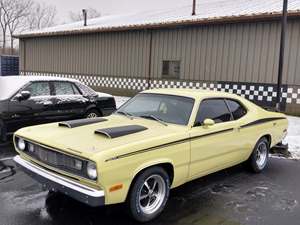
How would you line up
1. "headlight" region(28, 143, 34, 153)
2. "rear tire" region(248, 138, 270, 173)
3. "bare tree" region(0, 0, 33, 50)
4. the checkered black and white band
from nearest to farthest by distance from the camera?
1. "headlight" region(28, 143, 34, 153)
2. "rear tire" region(248, 138, 270, 173)
3. the checkered black and white band
4. "bare tree" region(0, 0, 33, 50)

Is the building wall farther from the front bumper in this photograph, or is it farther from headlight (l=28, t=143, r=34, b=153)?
the front bumper

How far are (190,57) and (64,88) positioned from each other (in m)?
7.34

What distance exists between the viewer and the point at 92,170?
355 centimetres

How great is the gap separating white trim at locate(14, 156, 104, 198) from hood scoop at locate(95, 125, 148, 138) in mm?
660

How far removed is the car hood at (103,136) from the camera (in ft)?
12.2

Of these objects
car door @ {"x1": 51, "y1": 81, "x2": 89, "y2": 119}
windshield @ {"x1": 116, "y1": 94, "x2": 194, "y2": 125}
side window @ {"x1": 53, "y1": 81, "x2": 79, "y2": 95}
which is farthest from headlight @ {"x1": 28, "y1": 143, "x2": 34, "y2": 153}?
side window @ {"x1": 53, "y1": 81, "x2": 79, "y2": 95}

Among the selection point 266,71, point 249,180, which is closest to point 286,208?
point 249,180

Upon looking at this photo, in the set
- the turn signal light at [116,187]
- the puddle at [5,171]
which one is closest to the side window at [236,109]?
the turn signal light at [116,187]

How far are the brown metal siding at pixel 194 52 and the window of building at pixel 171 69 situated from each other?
8.2 inches

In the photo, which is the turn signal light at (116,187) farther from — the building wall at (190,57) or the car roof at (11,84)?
the building wall at (190,57)

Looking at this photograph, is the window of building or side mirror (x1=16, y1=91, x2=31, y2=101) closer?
side mirror (x1=16, y1=91, x2=31, y2=101)

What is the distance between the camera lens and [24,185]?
198 inches

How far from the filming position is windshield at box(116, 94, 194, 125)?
485 centimetres

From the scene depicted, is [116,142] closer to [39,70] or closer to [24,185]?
[24,185]
